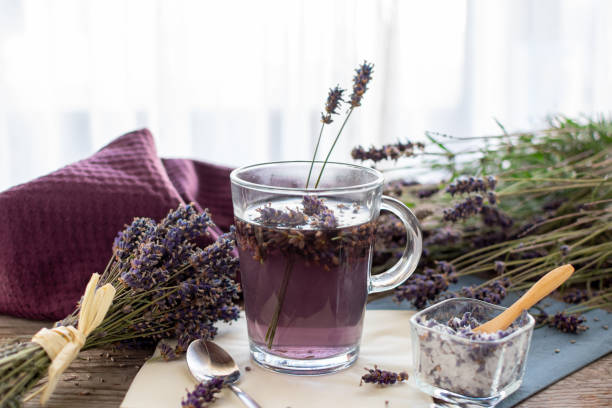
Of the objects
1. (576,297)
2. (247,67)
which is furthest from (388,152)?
(247,67)

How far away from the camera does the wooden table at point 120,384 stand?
0.67 metres

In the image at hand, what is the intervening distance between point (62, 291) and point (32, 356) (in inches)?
11.2

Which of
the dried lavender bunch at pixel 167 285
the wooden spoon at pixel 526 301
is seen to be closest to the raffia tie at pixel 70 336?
the dried lavender bunch at pixel 167 285

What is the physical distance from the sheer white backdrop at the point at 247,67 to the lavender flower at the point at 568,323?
1285 mm

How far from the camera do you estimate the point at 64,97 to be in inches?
87.4

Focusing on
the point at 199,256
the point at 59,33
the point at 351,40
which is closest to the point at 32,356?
the point at 199,256

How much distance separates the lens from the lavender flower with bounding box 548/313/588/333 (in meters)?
0.83

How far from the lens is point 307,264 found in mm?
683

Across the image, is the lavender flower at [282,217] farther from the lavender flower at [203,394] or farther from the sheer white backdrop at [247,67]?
the sheer white backdrop at [247,67]

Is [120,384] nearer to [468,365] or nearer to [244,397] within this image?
[244,397]

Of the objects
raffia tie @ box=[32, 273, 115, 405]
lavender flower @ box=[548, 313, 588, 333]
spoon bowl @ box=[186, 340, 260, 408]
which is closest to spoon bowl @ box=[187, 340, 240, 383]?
spoon bowl @ box=[186, 340, 260, 408]

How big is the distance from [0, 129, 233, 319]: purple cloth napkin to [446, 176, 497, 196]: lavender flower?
400 millimetres

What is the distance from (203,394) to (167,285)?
0.61 ft

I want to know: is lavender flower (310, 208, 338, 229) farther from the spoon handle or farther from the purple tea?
the spoon handle
